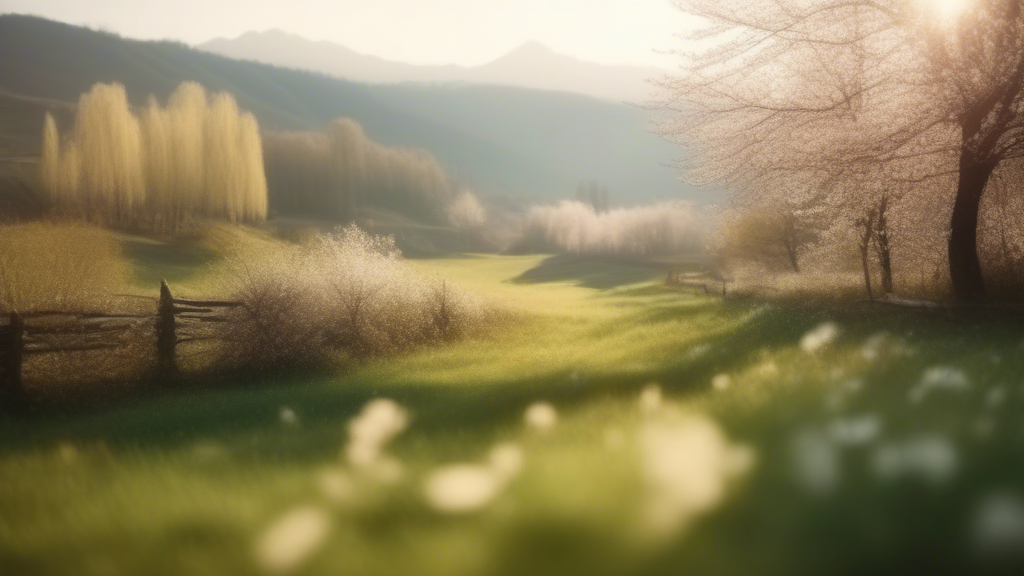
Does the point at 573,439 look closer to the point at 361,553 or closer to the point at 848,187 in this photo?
the point at 361,553

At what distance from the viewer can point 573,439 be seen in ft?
16.9

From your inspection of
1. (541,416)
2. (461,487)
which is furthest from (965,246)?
(461,487)

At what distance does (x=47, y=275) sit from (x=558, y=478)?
15.7 metres

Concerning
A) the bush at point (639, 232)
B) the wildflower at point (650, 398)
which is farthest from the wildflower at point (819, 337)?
the bush at point (639, 232)

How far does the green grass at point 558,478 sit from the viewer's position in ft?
9.56

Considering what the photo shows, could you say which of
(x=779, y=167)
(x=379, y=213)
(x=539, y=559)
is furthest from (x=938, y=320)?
(x=379, y=213)

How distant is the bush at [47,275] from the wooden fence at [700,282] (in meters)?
23.4

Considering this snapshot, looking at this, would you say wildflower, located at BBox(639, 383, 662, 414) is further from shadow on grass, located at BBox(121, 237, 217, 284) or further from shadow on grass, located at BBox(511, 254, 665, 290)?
shadow on grass, located at BBox(511, 254, 665, 290)

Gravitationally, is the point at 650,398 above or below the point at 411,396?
above

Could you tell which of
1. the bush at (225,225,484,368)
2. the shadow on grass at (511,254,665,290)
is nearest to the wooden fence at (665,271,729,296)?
the shadow on grass at (511,254,665,290)

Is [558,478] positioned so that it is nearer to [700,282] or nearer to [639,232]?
[700,282]

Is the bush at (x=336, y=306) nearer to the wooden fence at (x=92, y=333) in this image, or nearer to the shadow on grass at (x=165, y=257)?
the wooden fence at (x=92, y=333)

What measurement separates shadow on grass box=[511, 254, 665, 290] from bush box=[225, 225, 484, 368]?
28888 millimetres

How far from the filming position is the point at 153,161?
127 ft
